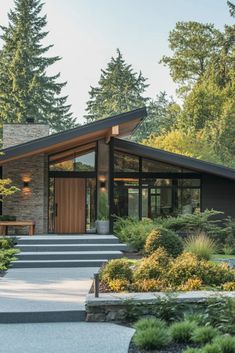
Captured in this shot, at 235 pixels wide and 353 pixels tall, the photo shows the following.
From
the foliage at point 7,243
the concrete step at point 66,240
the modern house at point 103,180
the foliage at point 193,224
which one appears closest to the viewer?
the foliage at point 7,243

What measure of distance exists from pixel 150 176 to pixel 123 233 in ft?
12.2

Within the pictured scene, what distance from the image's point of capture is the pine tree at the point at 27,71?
113 ft

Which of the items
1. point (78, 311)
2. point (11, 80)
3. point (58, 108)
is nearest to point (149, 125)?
point (58, 108)

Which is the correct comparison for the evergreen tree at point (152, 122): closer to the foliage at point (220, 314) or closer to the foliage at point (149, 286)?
the foliage at point (149, 286)

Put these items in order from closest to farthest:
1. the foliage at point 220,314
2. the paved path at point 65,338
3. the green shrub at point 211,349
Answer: the green shrub at point 211,349 < the paved path at point 65,338 < the foliage at point 220,314

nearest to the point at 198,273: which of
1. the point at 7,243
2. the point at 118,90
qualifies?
the point at 7,243

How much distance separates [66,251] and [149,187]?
5741 millimetres

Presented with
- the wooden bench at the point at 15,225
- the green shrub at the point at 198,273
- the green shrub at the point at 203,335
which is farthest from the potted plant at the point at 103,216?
the green shrub at the point at 203,335

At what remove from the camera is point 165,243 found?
10.6 meters

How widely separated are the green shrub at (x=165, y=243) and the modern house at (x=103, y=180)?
188 inches

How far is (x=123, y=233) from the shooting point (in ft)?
46.6

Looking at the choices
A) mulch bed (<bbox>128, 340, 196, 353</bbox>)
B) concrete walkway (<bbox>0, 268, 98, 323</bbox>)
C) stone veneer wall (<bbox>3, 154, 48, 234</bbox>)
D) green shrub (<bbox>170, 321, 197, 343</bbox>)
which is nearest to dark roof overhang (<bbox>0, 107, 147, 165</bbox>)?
stone veneer wall (<bbox>3, 154, 48, 234</bbox>)

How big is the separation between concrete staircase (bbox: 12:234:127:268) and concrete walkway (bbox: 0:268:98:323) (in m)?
0.48

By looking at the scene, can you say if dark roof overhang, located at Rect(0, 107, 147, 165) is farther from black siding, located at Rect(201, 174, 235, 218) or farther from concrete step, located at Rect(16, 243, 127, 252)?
black siding, located at Rect(201, 174, 235, 218)
